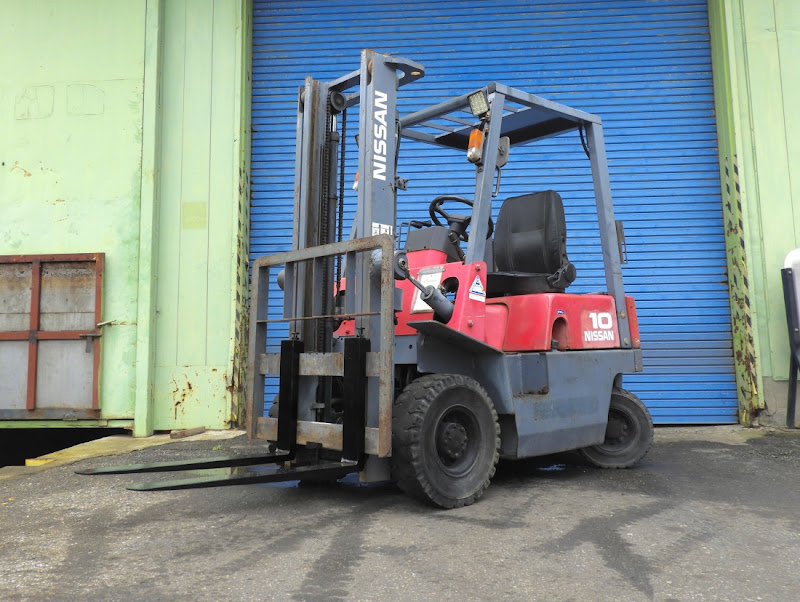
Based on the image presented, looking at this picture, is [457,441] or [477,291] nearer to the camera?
[457,441]

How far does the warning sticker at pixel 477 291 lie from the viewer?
3.96 m

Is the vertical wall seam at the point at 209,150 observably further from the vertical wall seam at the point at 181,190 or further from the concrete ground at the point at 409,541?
the concrete ground at the point at 409,541

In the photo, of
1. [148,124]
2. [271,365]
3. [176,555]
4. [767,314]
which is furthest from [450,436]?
[148,124]

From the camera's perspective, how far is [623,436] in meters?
5.07

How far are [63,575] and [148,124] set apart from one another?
6.29 metres

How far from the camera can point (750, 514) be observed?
142 inches

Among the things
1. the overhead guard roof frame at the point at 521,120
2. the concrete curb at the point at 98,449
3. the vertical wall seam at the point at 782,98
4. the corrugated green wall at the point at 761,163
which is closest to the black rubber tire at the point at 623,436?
the overhead guard roof frame at the point at 521,120

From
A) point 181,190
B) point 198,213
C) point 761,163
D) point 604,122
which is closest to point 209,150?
point 181,190

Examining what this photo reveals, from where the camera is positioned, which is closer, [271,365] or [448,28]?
[271,365]

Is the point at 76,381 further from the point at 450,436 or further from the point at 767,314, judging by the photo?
the point at 767,314

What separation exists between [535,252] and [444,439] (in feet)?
5.77

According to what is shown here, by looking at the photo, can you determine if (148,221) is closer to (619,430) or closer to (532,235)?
(532,235)

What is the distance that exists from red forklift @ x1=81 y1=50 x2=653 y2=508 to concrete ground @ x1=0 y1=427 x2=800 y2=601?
0.85 feet

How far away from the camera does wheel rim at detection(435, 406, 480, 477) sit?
3648 millimetres
